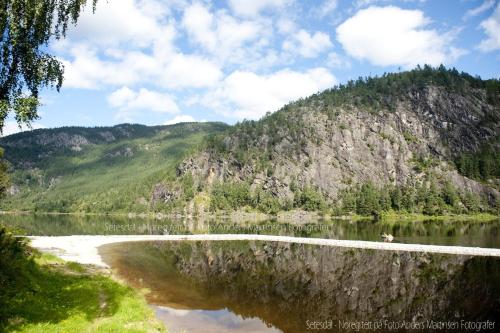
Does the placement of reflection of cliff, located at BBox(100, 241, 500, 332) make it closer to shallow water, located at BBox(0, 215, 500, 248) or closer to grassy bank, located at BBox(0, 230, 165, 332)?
grassy bank, located at BBox(0, 230, 165, 332)

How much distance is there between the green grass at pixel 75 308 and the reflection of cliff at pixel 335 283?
26.0 ft

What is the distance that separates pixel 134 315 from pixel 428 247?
180ft

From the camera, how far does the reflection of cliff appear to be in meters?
30.8

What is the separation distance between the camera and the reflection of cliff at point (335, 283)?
30.8 metres

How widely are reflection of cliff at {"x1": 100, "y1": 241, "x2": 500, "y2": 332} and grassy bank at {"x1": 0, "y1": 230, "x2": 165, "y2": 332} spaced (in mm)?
8540

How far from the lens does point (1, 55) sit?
24.0 meters

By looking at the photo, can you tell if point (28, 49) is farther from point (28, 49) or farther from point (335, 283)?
point (335, 283)

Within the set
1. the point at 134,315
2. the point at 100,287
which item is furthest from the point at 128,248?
the point at 134,315

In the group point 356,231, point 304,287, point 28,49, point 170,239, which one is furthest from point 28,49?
point 356,231

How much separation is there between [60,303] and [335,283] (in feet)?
89.5

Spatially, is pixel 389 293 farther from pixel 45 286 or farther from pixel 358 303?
pixel 45 286

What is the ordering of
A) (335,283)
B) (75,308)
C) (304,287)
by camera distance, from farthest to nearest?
(335,283)
(304,287)
(75,308)

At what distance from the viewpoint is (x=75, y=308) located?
22828 millimetres

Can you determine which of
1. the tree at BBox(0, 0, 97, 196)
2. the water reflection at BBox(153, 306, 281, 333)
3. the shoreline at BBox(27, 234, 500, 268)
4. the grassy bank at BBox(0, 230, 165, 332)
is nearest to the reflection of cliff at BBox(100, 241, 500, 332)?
the water reflection at BBox(153, 306, 281, 333)
